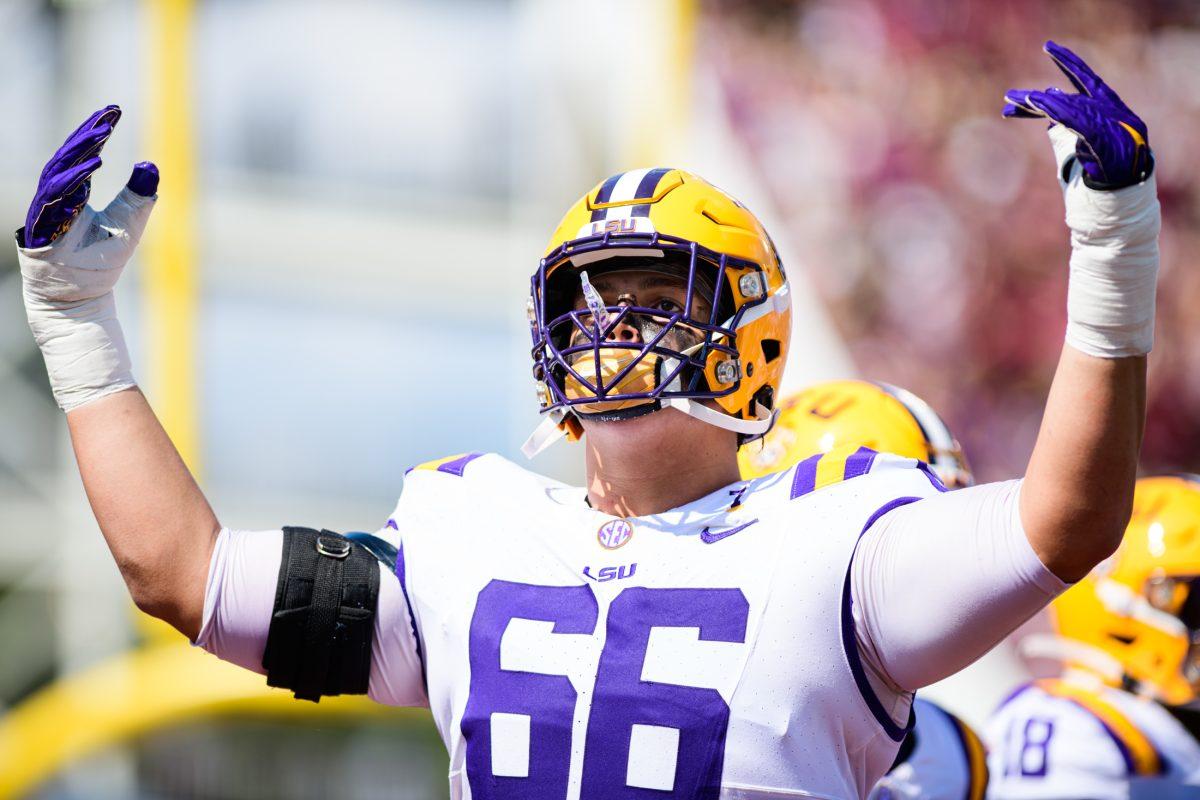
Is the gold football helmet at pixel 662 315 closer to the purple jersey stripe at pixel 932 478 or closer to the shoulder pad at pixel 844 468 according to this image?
the shoulder pad at pixel 844 468

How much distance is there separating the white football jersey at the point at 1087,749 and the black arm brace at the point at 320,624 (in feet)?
5.22

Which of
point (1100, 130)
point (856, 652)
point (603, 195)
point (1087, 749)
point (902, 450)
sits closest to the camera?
point (1100, 130)

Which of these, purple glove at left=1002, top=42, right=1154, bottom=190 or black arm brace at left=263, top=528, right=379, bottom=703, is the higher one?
purple glove at left=1002, top=42, right=1154, bottom=190

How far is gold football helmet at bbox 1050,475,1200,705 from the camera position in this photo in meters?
3.54

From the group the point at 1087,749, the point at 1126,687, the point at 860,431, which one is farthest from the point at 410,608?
the point at 1126,687

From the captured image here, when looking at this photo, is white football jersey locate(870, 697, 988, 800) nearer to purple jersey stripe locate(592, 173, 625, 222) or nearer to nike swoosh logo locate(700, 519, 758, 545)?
nike swoosh logo locate(700, 519, 758, 545)

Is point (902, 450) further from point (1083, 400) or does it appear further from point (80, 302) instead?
point (80, 302)

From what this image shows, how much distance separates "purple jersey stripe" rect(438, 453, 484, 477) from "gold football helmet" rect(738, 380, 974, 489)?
61 centimetres

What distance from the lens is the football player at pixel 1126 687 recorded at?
10.7 feet

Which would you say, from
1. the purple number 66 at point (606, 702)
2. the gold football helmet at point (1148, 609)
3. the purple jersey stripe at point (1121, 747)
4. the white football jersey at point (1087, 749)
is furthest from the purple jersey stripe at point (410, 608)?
the gold football helmet at point (1148, 609)

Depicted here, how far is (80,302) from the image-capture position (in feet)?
7.43

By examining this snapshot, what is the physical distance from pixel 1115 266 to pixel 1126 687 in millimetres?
2107

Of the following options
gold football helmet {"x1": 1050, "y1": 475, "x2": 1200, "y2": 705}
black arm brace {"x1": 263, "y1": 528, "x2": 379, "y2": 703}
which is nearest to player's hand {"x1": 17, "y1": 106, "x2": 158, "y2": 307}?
black arm brace {"x1": 263, "y1": 528, "x2": 379, "y2": 703}

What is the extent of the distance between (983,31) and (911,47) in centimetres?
45
